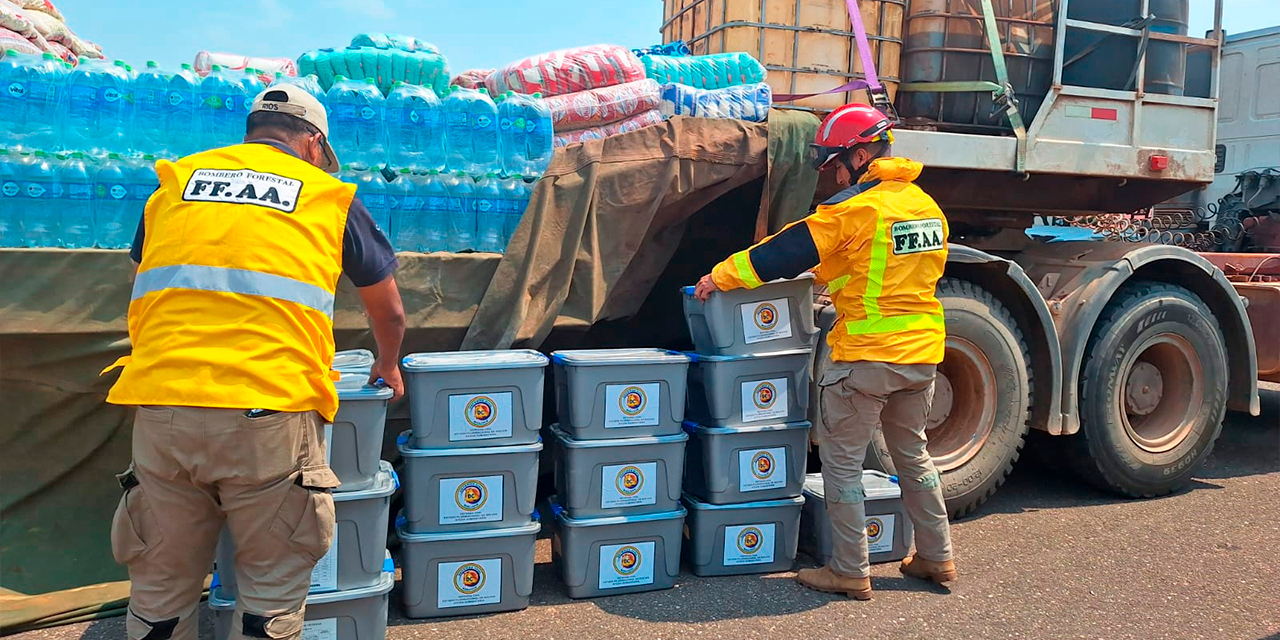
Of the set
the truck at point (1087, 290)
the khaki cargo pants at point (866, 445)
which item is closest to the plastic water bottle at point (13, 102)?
the khaki cargo pants at point (866, 445)

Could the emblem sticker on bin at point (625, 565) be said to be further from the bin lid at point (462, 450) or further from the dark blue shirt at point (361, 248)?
the dark blue shirt at point (361, 248)

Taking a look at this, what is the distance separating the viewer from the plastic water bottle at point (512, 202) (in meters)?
4.55

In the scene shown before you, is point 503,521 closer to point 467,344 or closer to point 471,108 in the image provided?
point 467,344

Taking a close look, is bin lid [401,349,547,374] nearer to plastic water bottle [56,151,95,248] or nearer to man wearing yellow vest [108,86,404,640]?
man wearing yellow vest [108,86,404,640]

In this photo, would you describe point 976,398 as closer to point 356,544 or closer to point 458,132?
point 458,132

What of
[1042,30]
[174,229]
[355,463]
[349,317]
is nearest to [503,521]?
[355,463]

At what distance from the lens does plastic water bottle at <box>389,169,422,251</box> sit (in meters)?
4.39

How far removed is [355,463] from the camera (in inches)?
137

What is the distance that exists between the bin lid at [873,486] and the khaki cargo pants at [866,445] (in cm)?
21

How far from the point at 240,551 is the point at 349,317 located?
1670mm

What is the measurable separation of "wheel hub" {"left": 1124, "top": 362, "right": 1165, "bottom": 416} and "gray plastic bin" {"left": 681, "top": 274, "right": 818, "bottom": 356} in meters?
2.60

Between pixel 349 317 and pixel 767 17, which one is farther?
pixel 767 17

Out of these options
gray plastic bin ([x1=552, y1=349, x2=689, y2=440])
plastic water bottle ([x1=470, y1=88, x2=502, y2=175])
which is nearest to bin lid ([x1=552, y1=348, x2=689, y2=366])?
gray plastic bin ([x1=552, y1=349, x2=689, y2=440])

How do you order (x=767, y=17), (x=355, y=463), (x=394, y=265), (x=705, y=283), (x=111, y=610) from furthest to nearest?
(x=767, y=17) < (x=705, y=283) < (x=111, y=610) < (x=355, y=463) < (x=394, y=265)
